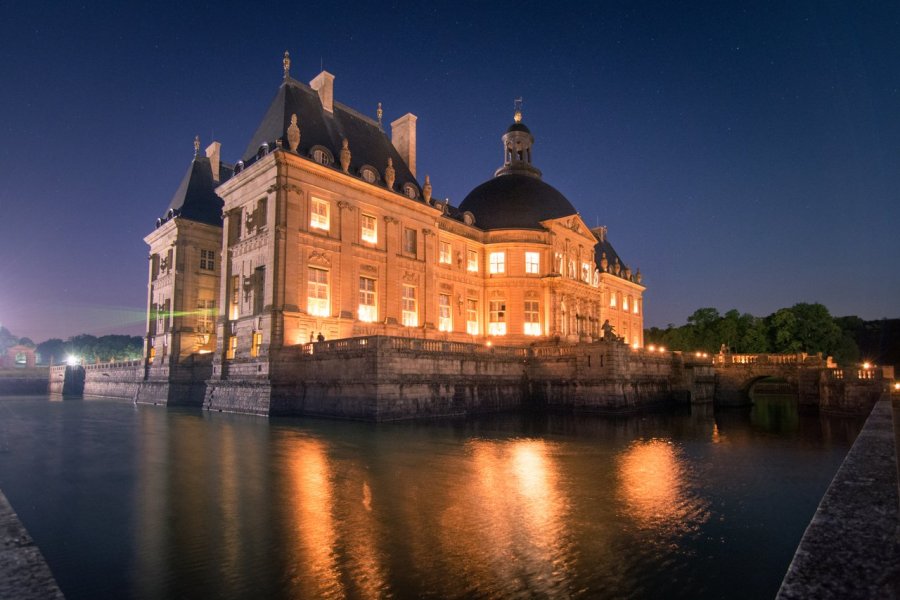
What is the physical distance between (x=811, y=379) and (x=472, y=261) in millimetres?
30419

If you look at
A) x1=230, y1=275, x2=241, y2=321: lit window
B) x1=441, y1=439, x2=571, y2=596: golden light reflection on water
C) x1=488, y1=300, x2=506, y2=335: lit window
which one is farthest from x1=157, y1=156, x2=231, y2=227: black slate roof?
x1=441, y1=439, x2=571, y2=596: golden light reflection on water

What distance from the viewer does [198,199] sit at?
54.7 m

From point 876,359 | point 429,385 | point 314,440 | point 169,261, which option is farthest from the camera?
point 876,359

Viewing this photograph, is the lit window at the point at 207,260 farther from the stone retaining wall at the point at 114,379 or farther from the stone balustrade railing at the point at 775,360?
the stone balustrade railing at the point at 775,360

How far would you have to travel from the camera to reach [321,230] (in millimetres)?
39750

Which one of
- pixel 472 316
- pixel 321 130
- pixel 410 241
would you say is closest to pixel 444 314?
pixel 472 316

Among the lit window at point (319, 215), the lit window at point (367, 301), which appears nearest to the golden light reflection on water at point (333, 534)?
the lit window at point (319, 215)

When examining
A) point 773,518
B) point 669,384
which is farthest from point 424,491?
point 669,384

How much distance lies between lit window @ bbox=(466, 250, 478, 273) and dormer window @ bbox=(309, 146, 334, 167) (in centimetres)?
1839

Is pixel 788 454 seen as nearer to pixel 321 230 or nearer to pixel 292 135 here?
pixel 321 230

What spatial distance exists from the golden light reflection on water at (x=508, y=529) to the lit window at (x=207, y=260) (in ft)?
145

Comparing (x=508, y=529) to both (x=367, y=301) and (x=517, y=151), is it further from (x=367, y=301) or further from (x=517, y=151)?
(x=517, y=151)

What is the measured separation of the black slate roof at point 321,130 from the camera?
41562 mm

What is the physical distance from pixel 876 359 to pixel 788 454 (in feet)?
455
